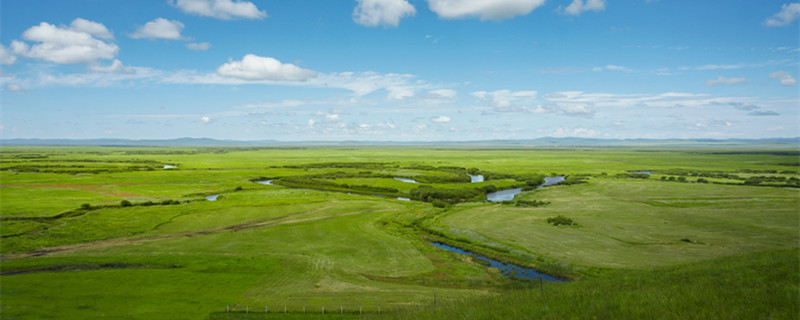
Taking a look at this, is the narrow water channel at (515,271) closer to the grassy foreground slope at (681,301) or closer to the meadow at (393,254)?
the meadow at (393,254)

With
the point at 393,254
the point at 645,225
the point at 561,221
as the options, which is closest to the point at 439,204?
the point at 561,221

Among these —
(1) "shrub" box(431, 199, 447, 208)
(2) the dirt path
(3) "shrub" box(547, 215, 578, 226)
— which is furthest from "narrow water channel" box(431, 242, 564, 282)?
(1) "shrub" box(431, 199, 447, 208)

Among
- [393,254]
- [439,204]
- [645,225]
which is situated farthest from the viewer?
[439,204]

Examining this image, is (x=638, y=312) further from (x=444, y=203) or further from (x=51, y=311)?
(x=444, y=203)

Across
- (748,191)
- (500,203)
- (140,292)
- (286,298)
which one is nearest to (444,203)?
(500,203)

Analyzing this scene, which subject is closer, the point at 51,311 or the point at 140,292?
the point at 51,311

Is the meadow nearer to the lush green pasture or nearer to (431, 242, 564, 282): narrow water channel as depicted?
the lush green pasture

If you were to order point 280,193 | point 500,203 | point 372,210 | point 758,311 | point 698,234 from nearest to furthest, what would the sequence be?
point 758,311
point 698,234
point 372,210
point 500,203
point 280,193

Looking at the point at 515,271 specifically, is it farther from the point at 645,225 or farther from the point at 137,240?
the point at 137,240

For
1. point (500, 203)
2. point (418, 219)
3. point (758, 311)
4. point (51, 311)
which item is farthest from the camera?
point (500, 203)
